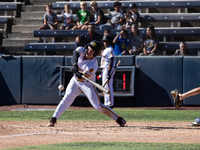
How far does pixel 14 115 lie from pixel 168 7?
8620 mm

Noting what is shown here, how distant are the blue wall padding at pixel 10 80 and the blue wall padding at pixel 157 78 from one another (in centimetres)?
373

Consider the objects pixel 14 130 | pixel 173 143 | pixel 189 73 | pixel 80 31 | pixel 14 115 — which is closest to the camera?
pixel 173 143

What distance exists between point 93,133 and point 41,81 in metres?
5.26

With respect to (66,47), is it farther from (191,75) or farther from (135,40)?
(191,75)

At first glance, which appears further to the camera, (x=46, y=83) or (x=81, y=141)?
(x=46, y=83)

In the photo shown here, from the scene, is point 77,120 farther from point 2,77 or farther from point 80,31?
point 80,31

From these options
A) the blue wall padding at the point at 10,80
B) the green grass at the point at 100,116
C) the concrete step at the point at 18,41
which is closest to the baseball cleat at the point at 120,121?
the green grass at the point at 100,116

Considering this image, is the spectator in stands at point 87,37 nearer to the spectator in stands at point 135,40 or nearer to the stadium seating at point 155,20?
the spectator in stands at point 135,40

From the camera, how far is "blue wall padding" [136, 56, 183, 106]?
10.3m

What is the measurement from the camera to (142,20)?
44.7 ft

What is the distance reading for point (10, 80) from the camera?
10.7 m

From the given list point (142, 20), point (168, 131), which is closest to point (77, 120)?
point (168, 131)

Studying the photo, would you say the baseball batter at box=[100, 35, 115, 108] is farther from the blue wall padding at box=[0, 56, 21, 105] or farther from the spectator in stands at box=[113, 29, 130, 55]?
the blue wall padding at box=[0, 56, 21, 105]

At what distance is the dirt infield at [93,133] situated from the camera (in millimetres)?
5095
